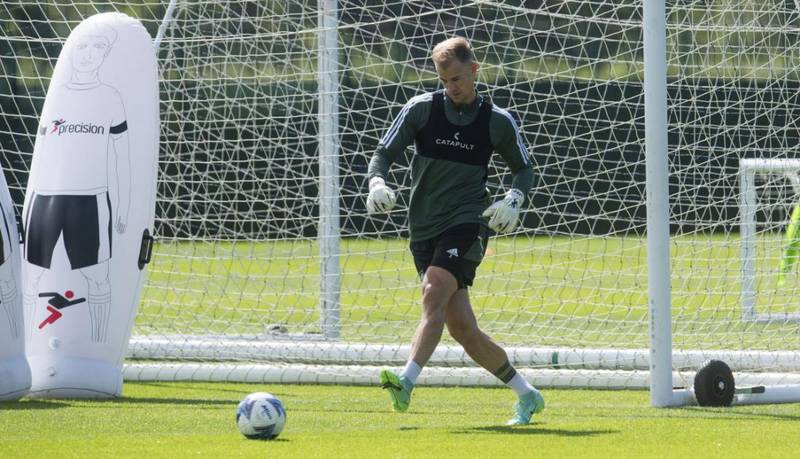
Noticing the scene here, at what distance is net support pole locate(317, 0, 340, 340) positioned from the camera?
361 inches

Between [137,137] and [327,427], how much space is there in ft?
7.12

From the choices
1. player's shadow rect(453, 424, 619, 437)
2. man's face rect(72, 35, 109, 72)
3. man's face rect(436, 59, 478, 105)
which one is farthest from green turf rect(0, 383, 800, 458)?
man's face rect(72, 35, 109, 72)

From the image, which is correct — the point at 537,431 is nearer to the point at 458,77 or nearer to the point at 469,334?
the point at 469,334

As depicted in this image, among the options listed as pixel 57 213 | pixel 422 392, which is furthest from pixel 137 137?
pixel 422 392

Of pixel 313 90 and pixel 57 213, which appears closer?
pixel 57 213

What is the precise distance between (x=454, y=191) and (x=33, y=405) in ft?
7.52

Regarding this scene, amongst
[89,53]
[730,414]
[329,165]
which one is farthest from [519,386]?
[329,165]

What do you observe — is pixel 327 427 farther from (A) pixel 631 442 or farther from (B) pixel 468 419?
(A) pixel 631 442

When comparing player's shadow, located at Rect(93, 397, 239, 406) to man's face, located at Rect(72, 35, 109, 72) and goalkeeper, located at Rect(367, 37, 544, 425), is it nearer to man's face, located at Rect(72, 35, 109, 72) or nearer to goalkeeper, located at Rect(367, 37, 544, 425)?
goalkeeper, located at Rect(367, 37, 544, 425)

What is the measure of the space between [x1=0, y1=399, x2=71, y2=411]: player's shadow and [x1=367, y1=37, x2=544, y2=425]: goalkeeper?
5.94 ft

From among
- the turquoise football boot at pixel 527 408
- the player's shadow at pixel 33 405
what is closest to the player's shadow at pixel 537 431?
the turquoise football boot at pixel 527 408

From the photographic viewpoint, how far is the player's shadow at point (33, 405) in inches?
264

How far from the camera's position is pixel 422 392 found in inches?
310

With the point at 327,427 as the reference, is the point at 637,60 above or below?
above
